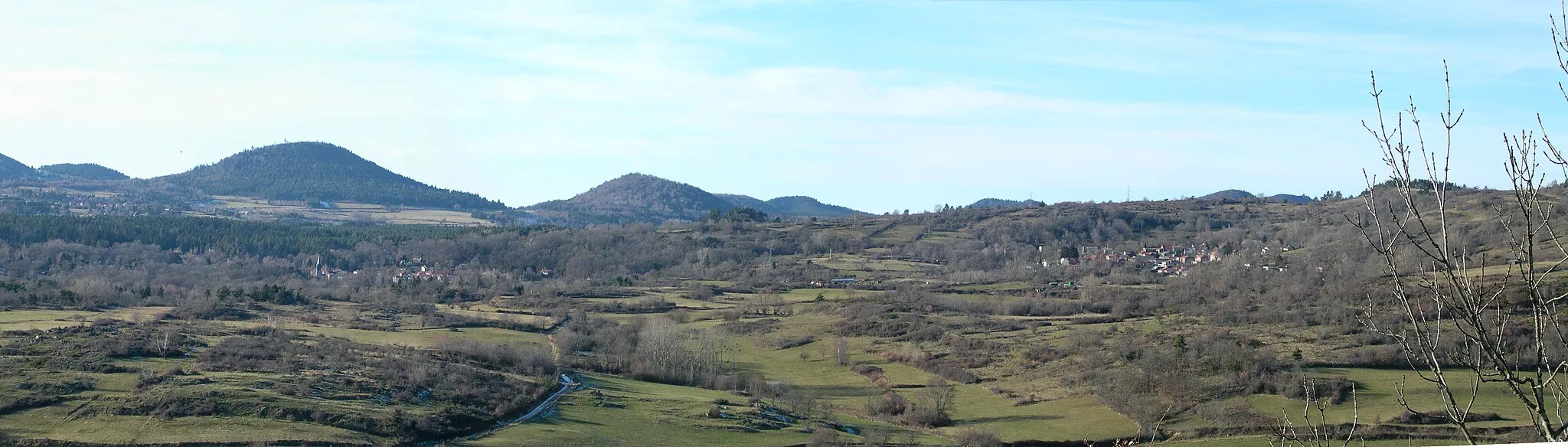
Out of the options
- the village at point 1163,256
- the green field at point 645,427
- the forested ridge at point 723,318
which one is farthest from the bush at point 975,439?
the village at point 1163,256

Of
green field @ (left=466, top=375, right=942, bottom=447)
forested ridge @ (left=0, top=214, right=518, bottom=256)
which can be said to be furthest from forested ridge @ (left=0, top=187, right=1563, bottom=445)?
green field @ (left=466, top=375, right=942, bottom=447)

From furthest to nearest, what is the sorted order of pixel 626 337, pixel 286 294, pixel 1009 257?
1. pixel 1009 257
2. pixel 286 294
3. pixel 626 337

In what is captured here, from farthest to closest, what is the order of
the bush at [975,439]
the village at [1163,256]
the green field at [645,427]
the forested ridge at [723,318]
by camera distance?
the village at [1163,256]
the forested ridge at [723,318]
the bush at [975,439]
the green field at [645,427]

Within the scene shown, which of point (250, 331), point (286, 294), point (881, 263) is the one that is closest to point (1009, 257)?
point (881, 263)

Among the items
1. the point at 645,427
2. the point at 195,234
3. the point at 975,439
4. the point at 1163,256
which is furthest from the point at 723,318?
the point at 195,234

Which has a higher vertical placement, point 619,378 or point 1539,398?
point 1539,398

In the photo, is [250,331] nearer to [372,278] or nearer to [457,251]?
[372,278]

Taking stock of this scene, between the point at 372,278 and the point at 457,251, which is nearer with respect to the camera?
the point at 372,278

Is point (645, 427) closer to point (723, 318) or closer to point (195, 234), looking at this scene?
point (723, 318)

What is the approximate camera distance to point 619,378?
64812 millimetres

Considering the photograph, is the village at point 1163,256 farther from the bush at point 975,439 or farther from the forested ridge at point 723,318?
the bush at point 975,439

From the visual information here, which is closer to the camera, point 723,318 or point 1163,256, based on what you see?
point 723,318

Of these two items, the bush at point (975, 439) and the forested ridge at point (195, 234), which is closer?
the bush at point (975, 439)

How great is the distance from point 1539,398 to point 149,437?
42907 millimetres
